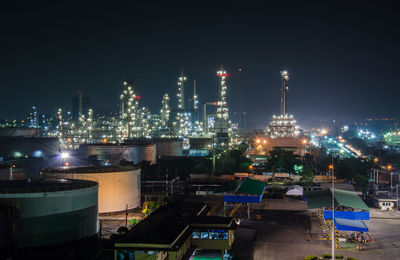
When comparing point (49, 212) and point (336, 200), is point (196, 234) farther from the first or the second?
point (336, 200)

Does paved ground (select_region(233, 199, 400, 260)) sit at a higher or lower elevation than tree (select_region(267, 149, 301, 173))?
lower

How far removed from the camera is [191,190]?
33.8 m

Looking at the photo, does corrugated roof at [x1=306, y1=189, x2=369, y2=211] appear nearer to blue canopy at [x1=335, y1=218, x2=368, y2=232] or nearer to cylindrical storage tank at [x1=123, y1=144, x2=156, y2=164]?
blue canopy at [x1=335, y1=218, x2=368, y2=232]

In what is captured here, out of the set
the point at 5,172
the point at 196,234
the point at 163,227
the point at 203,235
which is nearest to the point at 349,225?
the point at 203,235

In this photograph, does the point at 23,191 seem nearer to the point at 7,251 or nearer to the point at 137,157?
the point at 7,251

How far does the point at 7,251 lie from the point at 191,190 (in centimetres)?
2014

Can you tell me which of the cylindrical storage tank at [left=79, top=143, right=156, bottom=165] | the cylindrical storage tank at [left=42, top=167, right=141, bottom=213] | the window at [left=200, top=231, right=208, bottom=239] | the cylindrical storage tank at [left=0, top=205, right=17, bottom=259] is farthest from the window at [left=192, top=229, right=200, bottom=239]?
the cylindrical storage tank at [left=79, top=143, right=156, bottom=165]

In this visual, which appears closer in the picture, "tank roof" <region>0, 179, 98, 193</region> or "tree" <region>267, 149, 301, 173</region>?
"tank roof" <region>0, 179, 98, 193</region>

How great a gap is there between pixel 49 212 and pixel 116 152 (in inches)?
1370

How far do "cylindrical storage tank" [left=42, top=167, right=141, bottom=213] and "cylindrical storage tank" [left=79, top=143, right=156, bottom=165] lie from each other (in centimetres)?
→ 2458

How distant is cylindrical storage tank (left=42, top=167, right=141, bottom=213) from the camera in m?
24.9

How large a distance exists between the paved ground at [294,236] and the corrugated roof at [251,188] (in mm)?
1596

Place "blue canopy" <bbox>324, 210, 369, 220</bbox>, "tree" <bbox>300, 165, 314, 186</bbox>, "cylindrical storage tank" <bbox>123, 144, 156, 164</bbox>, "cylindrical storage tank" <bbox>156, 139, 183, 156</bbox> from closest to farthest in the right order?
"blue canopy" <bbox>324, 210, 369, 220</bbox>
"tree" <bbox>300, 165, 314, 186</bbox>
"cylindrical storage tank" <bbox>123, 144, 156, 164</bbox>
"cylindrical storage tank" <bbox>156, 139, 183, 156</bbox>

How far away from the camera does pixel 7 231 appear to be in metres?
14.9
